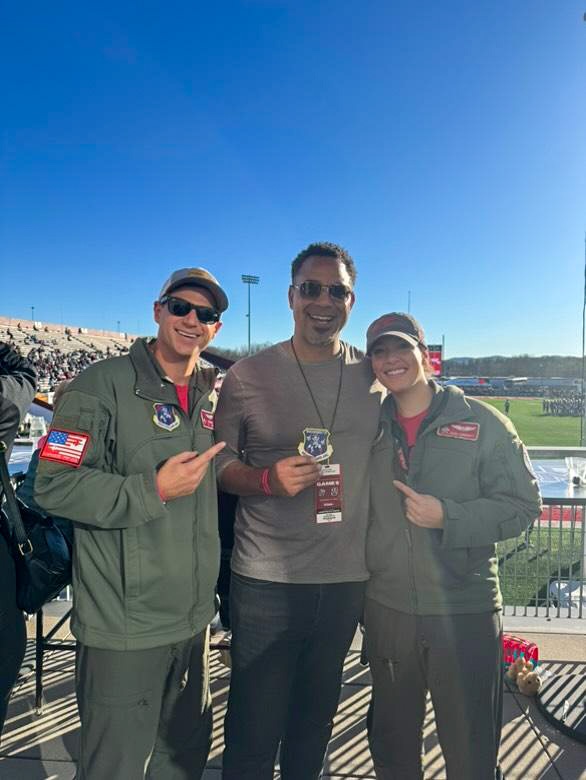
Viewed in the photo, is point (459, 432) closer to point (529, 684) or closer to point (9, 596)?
point (9, 596)

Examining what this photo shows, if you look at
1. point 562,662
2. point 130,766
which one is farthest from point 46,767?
point 562,662

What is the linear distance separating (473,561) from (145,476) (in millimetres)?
1320

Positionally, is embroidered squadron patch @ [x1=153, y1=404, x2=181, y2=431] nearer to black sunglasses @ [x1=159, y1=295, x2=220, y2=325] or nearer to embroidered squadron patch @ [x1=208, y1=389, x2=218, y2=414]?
embroidered squadron patch @ [x1=208, y1=389, x2=218, y2=414]

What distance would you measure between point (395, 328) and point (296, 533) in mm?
974

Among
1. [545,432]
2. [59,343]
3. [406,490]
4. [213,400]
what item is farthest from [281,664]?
[59,343]

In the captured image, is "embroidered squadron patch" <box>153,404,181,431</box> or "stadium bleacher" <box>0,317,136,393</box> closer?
"embroidered squadron patch" <box>153,404,181,431</box>

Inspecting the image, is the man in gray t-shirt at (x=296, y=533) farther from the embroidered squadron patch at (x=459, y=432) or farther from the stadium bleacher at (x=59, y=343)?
the stadium bleacher at (x=59, y=343)

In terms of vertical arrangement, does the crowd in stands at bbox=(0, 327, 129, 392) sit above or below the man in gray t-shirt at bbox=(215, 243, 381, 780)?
above

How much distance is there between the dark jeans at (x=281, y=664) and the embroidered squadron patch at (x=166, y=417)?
732mm

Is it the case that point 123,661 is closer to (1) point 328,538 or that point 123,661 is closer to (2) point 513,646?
(1) point 328,538

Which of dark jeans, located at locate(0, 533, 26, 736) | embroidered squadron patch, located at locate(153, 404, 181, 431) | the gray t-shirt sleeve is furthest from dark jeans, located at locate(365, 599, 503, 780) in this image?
dark jeans, located at locate(0, 533, 26, 736)

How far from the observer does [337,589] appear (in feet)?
6.94

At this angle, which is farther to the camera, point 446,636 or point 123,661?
point 446,636

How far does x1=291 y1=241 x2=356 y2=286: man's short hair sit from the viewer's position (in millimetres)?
2320
